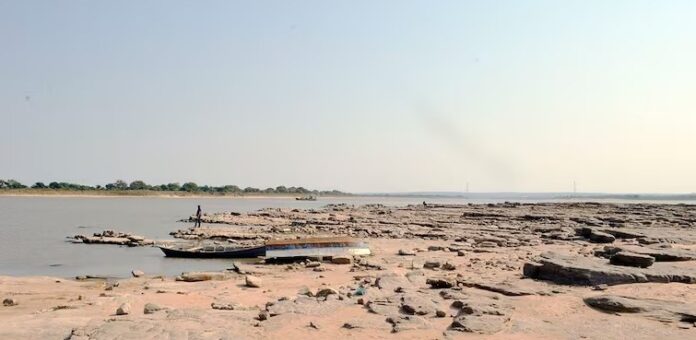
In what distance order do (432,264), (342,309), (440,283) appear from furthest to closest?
(432,264)
(440,283)
(342,309)

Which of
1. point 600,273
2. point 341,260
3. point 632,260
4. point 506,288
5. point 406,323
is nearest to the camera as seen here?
point 406,323

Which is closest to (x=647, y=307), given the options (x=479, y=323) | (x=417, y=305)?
(x=479, y=323)

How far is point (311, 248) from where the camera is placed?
2186 centimetres

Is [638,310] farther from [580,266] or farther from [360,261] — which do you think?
[360,261]

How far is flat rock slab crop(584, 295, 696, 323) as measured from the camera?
32.3ft

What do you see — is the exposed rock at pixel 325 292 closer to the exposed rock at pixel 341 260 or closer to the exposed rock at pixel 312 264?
the exposed rock at pixel 312 264

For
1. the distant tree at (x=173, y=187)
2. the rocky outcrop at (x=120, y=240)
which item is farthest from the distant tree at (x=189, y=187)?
the rocky outcrop at (x=120, y=240)

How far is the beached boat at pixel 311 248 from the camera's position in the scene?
2166cm

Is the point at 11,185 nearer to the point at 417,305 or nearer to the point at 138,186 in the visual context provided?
the point at 138,186

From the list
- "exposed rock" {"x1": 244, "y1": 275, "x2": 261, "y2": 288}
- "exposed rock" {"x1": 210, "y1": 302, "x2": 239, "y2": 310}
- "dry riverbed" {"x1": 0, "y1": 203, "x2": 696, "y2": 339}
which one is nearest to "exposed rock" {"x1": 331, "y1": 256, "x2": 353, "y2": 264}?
"dry riverbed" {"x1": 0, "y1": 203, "x2": 696, "y2": 339}

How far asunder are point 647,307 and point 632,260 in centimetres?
404

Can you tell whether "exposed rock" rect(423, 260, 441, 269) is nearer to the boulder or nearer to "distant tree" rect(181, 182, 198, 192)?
the boulder

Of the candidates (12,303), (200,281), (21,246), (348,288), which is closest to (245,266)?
(200,281)

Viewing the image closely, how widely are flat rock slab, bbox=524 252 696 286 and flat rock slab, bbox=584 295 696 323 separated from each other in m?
1.85
